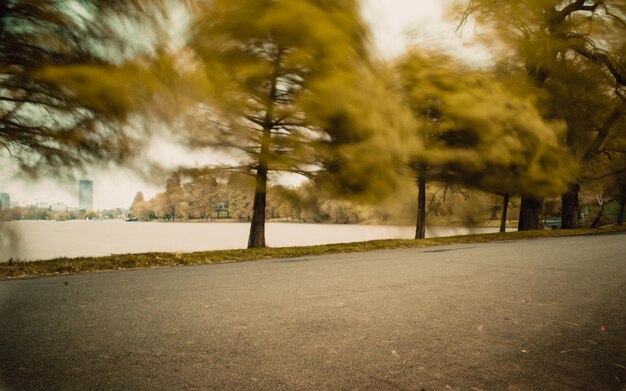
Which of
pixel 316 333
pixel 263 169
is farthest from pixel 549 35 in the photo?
pixel 316 333

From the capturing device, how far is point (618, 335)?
369cm

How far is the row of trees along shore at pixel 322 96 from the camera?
646 cm

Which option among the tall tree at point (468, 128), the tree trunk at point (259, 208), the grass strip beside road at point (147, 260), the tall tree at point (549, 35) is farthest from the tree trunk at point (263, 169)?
the tall tree at point (549, 35)

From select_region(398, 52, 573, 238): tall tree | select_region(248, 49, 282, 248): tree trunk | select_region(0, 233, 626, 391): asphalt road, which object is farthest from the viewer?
select_region(398, 52, 573, 238): tall tree

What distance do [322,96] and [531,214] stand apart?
612 inches

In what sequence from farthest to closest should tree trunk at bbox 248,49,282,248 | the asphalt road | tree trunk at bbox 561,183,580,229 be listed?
tree trunk at bbox 561,183,580,229, tree trunk at bbox 248,49,282,248, the asphalt road

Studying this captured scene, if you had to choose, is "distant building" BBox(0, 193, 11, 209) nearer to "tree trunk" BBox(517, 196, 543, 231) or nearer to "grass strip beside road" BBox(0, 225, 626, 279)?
"grass strip beside road" BBox(0, 225, 626, 279)

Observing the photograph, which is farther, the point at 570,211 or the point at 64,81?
the point at 570,211

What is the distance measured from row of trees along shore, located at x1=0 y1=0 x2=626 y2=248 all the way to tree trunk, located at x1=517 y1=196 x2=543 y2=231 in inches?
2.8

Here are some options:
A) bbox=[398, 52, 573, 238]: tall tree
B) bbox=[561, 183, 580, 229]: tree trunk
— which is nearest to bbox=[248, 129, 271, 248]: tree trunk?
bbox=[398, 52, 573, 238]: tall tree

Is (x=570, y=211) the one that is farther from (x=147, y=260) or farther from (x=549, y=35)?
(x=147, y=260)

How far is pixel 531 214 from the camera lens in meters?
21.7

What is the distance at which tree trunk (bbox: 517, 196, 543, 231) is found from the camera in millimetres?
21609

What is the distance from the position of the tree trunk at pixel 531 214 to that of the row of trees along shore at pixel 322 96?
0.23ft
